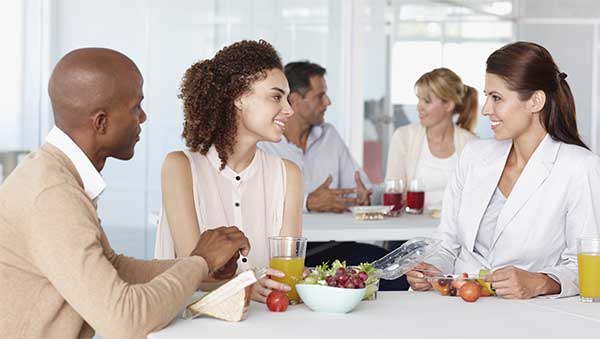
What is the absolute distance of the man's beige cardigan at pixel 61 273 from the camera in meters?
1.82

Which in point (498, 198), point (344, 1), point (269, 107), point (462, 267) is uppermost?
point (344, 1)

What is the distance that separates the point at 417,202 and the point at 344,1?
102 inches

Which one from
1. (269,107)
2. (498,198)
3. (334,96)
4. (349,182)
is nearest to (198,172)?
(269,107)

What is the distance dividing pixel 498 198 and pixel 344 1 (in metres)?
3.82

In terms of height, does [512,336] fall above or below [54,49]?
below

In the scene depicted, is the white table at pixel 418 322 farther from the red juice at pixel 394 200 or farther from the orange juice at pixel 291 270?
the red juice at pixel 394 200

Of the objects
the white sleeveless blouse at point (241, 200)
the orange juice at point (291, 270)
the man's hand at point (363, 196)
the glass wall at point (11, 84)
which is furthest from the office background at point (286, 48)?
the orange juice at point (291, 270)

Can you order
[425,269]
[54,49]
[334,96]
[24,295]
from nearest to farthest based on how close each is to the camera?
[24,295]
[425,269]
[54,49]
[334,96]

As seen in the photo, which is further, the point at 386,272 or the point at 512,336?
the point at 386,272

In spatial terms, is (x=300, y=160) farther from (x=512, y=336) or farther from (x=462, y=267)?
(x=512, y=336)

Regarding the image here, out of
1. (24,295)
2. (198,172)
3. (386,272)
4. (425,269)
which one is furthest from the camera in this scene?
(198,172)

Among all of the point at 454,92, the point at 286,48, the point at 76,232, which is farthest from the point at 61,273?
the point at 286,48

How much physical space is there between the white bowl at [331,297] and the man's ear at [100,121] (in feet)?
1.89

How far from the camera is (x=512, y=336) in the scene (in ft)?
6.63
